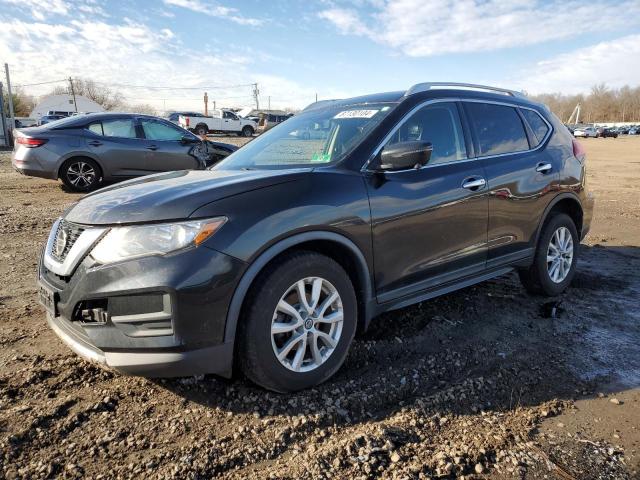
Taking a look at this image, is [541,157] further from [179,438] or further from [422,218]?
[179,438]

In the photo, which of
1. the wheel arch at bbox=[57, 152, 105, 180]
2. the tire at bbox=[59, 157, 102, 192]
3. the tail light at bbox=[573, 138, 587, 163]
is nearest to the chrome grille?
the tail light at bbox=[573, 138, 587, 163]

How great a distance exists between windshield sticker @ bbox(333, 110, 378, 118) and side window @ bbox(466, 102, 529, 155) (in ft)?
2.97

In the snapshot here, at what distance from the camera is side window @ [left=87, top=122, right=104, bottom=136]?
9352 mm

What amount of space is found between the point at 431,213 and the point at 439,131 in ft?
2.39

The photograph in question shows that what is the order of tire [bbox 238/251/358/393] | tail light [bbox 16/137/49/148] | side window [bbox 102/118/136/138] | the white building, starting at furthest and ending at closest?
the white building
side window [bbox 102/118/136/138]
tail light [bbox 16/137/49/148]
tire [bbox 238/251/358/393]

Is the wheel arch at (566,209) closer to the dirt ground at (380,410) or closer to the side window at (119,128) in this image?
the dirt ground at (380,410)

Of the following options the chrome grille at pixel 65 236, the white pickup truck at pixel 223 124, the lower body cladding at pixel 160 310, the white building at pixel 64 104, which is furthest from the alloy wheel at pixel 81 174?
the white building at pixel 64 104

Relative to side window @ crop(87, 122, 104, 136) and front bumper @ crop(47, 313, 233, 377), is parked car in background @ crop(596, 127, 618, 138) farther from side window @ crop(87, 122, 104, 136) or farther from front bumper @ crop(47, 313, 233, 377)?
front bumper @ crop(47, 313, 233, 377)

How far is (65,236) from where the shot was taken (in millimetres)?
2777

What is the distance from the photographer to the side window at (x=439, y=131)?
3514mm

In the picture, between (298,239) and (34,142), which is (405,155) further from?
(34,142)

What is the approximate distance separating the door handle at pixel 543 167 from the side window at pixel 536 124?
0.68 feet

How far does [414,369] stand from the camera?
3176 millimetres

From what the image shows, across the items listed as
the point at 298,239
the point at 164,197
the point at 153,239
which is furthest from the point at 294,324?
the point at 164,197
